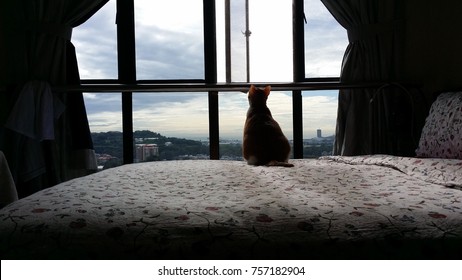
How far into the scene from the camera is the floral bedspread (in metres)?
0.61

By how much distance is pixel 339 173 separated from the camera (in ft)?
4.00

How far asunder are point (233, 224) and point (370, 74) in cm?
190

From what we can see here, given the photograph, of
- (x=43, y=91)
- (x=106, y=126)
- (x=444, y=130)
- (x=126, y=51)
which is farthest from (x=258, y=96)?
(x=43, y=91)

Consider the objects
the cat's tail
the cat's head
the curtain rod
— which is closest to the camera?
the cat's tail

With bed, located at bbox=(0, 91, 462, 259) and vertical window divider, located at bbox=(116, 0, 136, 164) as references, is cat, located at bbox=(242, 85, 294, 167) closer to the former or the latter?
bed, located at bbox=(0, 91, 462, 259)

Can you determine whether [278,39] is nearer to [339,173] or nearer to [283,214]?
[339,173]

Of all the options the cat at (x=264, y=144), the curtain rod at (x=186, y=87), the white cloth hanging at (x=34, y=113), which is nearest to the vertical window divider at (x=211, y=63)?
the curtain rod at (x=186, y=87)

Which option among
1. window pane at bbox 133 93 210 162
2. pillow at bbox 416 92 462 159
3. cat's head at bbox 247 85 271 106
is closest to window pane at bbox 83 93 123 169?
window pane at bbox 133 93 210 162

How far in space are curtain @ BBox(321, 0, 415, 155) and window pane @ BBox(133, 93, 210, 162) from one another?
0.98 meters

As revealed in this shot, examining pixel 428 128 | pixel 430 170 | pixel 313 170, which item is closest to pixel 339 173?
pixel 313 170

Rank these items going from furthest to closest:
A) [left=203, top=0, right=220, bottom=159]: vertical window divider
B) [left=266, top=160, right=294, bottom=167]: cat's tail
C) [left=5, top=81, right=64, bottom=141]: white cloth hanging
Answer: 1. [left=203, top=0, right=220, bottom=159]: vertical window divider
2. [left=5, top=81, right=64, bottom=141]: white cloth hanging
3. [left=266, top=160, right=294, bottom=167]: cat's tail

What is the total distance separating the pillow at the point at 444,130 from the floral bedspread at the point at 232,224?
23.5 inches

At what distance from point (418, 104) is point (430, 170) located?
46.5 inches

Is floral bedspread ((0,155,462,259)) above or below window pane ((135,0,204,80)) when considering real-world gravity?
below
